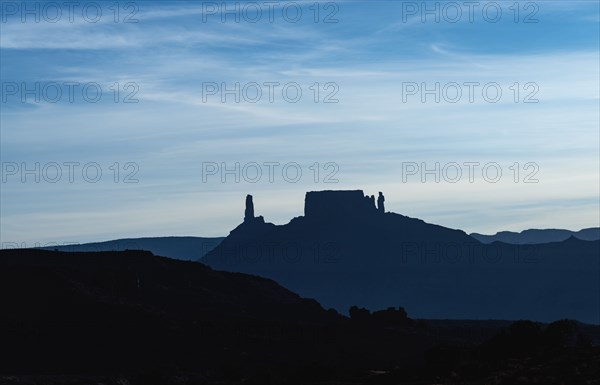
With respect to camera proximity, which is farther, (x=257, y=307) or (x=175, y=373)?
(x=257, y=307)

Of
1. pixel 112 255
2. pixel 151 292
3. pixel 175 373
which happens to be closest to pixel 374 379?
pixel 175 373

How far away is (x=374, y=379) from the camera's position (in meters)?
62.5

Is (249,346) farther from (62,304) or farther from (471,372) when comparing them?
(471,372)

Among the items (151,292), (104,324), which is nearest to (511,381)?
(104,324)

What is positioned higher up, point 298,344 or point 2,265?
point 2,265

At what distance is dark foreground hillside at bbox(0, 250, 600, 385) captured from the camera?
261ft

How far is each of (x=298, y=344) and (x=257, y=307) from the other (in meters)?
33.7

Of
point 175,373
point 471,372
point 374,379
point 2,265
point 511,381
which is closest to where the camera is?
point 511,381

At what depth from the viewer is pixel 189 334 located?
375ft

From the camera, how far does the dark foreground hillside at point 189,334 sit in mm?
79688

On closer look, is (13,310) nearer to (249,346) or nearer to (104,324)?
(104,324)

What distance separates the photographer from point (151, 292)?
138m

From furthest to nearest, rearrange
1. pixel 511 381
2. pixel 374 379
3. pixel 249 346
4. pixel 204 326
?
pixel 204 326
pixel 249 346
pixel 374 379
pixel 511 381

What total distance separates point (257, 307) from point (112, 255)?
21.9 metres
